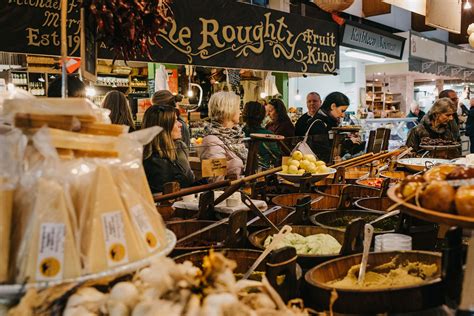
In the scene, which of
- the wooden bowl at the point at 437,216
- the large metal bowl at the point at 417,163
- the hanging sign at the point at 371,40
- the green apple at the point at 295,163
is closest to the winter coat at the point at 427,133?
the large metal bowl at the point at 417,163

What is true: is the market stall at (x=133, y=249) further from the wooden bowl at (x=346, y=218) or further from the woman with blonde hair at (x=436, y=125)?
the woman with blonde hair at (x=436, y=125)

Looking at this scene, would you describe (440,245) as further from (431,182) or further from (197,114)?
(197,114)

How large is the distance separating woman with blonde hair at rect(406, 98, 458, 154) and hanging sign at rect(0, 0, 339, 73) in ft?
4.20

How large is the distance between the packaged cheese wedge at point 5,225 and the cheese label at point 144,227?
0.84 feet

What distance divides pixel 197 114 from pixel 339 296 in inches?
310

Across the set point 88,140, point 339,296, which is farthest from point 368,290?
point 88,140

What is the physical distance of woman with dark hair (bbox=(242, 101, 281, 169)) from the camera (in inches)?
155

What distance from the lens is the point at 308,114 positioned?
6234mm

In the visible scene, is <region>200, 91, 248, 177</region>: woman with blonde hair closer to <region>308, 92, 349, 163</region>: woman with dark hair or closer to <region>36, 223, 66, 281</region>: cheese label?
<region>308, 92, 349, 163</region>: woman with dark hair

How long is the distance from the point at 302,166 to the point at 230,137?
0.90m

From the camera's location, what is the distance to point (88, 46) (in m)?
2.47

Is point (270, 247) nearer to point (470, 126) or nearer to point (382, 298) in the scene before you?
point (382, 298)

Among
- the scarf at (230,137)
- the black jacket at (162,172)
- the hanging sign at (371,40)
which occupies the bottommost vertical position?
the black jacket at (162,172)

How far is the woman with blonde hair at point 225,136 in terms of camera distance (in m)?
3.72
